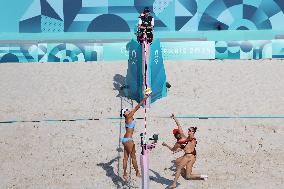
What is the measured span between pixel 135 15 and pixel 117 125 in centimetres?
1195

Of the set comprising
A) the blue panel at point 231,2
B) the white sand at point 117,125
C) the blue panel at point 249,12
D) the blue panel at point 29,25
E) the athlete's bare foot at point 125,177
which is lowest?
the athlete's bare foot at point 125,177

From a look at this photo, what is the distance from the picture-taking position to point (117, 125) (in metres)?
13.5

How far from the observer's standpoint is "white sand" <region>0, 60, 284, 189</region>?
1063 centimetres

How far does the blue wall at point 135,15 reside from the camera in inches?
960

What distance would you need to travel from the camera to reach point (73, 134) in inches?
512

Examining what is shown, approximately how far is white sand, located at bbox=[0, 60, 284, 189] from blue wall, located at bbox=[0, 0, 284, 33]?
5.19 meters

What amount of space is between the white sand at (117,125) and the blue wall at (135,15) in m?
5.19

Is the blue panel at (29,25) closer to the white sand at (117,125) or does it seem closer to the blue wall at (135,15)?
the blue wall at (135,15)

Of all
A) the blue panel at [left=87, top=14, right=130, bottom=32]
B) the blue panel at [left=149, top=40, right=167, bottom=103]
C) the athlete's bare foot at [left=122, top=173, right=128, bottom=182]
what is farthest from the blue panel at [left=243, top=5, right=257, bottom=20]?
the athlete's bare foot at [left=122, top=173, right=128, bottom=182]

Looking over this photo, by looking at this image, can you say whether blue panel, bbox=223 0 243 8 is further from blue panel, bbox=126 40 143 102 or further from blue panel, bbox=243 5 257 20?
blue panel, bbox=126 40 143 102

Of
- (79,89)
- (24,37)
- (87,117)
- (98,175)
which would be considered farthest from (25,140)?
(24,37)

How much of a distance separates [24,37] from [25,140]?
40.0 feet

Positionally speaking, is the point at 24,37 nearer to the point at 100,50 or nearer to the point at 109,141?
the point at 100,50

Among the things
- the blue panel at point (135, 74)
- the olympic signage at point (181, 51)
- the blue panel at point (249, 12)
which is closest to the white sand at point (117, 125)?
the blue panel at point (135, 74)
